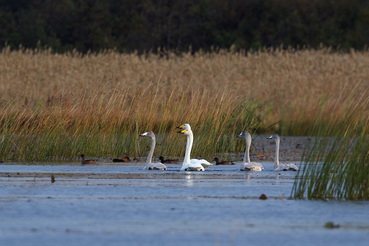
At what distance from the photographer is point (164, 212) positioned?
29.2 ft

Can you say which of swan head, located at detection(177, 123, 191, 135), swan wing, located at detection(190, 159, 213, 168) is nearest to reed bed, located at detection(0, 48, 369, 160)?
swan head, located at detection(177, 123, 191, 135)

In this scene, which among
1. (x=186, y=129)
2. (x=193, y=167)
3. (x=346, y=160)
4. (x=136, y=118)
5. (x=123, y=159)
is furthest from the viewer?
(x=136, y=118)

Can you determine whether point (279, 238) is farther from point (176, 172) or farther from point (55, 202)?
point (176, 172)

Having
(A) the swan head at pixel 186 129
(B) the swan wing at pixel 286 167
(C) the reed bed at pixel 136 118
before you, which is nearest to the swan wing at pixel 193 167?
(A) the swan head at pixel 186 129

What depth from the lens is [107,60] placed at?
3095 centimetres

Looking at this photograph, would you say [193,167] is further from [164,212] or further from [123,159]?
[164,212]

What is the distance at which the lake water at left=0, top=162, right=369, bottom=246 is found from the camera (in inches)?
294

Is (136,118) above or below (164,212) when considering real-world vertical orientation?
above

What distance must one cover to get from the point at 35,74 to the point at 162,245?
21913 millimetres

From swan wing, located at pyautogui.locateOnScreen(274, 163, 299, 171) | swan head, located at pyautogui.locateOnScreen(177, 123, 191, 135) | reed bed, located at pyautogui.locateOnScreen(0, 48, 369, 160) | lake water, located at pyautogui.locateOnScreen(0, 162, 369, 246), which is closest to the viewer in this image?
lake water, located at pyautogui.locateOnScreen(0, 162, 369, 246)

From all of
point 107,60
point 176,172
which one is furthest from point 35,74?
point 176,172

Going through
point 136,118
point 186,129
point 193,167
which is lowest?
point 193,167

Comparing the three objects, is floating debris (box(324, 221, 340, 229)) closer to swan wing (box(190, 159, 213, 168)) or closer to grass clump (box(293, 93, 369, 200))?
grass clump (box(293, 93, 369, 200))

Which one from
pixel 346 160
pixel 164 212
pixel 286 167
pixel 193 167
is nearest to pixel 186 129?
pixel 193 167
